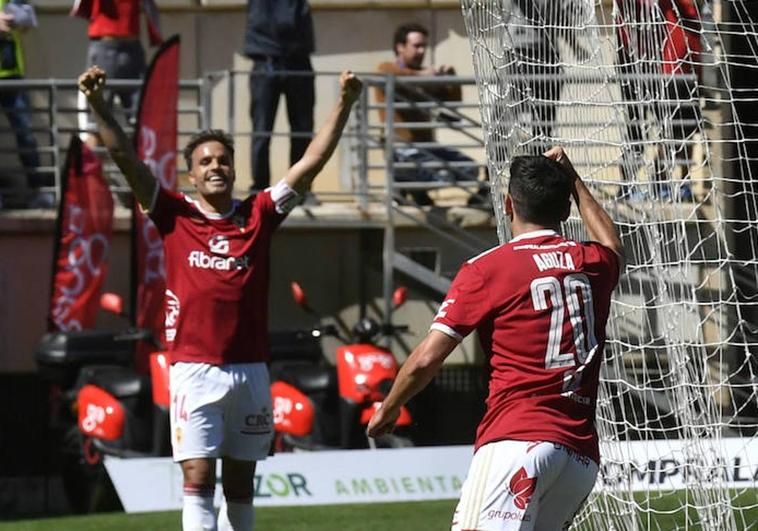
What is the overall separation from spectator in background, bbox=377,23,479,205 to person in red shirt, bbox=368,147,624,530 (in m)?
7.47

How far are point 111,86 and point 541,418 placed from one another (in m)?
7.86

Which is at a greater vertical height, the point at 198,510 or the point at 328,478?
the point at 198,510

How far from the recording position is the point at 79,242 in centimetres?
1243

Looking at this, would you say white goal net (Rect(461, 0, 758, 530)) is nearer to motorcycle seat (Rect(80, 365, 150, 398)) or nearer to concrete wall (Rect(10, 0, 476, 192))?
motorcycle seat (Rect(80, 365, 150, 398))

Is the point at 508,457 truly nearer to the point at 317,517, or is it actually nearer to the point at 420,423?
the point at 317,517

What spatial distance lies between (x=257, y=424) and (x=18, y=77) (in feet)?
20.6

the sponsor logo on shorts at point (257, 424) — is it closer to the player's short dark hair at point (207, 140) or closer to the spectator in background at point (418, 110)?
the player's short dark hair at point (207, 140)

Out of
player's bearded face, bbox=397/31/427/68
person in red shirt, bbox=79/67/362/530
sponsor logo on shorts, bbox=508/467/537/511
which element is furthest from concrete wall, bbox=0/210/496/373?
sponsor logo on shorts, bbox=508/467/537/511

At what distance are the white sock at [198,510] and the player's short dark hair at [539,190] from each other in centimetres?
246

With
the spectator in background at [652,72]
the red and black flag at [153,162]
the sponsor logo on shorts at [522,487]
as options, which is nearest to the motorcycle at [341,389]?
the red and black flag at [153,162]

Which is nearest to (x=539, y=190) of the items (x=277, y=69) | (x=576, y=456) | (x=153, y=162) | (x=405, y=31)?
(x=576, y=456)

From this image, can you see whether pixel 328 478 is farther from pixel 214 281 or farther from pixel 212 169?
pixel 212 169

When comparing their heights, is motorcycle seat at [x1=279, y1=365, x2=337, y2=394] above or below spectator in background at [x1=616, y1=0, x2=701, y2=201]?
below

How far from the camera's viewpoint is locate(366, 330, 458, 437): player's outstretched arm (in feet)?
18.4
